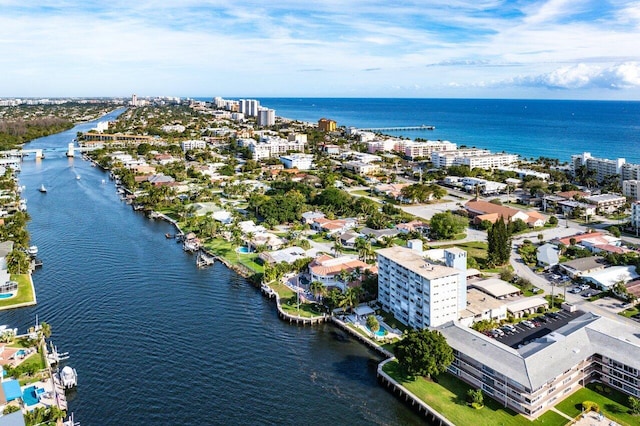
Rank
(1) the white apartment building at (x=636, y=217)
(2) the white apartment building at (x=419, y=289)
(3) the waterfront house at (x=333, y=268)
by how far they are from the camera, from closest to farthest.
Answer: (2) the white apartment building at (x=419, y=289) < (3) the waterfront house at (x=333, y=268) < (1) the white apartment building at (x=636, y=217)

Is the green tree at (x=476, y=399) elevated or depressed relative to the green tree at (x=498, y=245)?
depressed

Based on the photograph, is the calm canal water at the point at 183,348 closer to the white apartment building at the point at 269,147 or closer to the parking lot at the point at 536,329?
the parking lot at the point at 536,329

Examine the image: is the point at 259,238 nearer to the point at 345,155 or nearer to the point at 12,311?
the point at 12,311

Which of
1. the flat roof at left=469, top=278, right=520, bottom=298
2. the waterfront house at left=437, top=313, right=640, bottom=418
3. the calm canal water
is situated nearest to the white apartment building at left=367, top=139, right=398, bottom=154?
the calm canal water

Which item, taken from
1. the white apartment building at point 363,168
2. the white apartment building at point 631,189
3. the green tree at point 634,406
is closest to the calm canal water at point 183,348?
the green tree at point 634,406

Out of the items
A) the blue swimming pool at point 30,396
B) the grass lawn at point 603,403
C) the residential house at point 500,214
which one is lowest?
the blue swimming pool at point 30,396

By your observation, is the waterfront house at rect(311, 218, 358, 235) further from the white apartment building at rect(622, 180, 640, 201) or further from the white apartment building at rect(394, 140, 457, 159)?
the white apartment building at rect(394, 140, 457, 159)

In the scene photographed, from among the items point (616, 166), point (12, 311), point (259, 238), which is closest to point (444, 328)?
point (259, 238)
